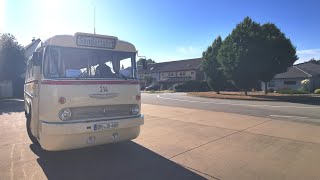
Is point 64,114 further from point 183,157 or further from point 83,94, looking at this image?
point 183,157

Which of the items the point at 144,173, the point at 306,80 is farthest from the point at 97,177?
Result: the point at 306,80

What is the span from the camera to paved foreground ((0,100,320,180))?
17.6 feet

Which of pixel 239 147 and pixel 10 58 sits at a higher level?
pixel 10 58

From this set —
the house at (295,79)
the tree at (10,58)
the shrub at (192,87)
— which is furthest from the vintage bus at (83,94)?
the shrub at (192,87)

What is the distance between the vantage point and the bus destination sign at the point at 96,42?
6.17m

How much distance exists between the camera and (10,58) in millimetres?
31359

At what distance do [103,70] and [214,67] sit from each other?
95.8 feet

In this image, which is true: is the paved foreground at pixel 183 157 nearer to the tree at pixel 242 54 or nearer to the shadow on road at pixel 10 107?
the shadow on road at pixel 10 107

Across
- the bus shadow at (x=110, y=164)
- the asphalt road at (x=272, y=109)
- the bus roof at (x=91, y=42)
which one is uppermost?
the bus roof at (x=91, y=42)

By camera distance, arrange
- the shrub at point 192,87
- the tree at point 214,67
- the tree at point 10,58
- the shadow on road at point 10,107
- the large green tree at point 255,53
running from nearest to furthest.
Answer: the shadow on road at point 10,107
the large green tree at point 255,53
the tree at point 10,58
the tree at point 214,67
the shrub at point 192,87

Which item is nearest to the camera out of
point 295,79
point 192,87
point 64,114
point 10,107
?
point 64,114

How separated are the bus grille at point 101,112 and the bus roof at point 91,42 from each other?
1472mm

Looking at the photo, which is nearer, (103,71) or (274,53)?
(103,71)

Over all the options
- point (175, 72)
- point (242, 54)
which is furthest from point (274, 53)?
point (175, 72)
